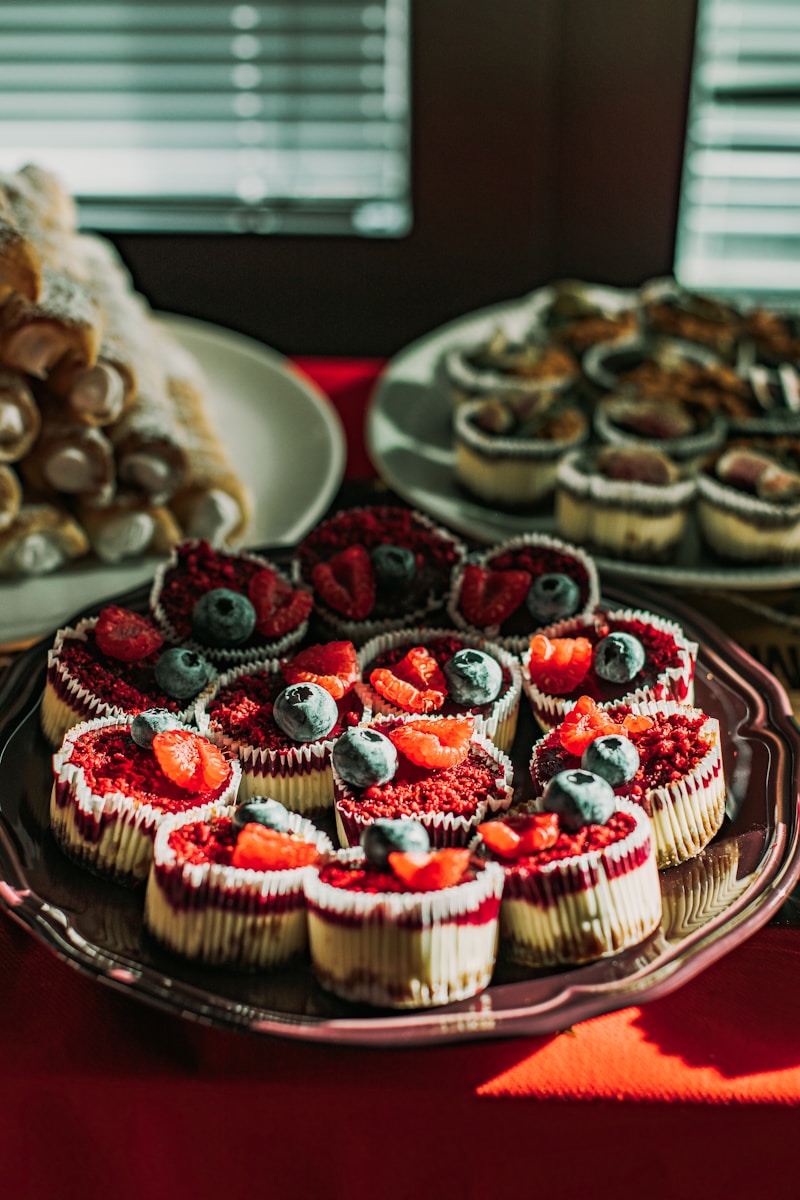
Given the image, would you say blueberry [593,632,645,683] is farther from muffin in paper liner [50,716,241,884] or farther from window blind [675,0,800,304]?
window blind [675,0,800,304]

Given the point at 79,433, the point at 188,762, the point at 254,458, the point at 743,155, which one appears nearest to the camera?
the point at 188,762

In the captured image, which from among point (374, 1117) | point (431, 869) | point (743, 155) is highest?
point (743, 155)

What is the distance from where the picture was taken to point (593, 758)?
136 cm

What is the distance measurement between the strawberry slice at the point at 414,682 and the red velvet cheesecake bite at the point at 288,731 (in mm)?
49

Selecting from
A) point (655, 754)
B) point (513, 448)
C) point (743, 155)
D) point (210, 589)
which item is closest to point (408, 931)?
point (655, 754)

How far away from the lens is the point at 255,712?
153 cm

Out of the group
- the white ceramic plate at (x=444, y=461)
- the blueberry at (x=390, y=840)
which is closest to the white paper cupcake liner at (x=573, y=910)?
the blueberry at (x=390, y=840)

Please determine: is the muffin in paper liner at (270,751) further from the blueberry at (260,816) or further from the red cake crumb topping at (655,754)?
the red cake crumb topping at (655,754)

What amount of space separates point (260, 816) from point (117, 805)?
173 millimetres

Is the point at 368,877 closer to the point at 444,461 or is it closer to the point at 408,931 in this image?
the point at 408,931

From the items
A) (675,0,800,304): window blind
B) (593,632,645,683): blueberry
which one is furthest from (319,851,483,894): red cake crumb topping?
(675,0,800,304): window blind

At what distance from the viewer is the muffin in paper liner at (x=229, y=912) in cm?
122

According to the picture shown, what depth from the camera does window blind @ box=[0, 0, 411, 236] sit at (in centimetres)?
377

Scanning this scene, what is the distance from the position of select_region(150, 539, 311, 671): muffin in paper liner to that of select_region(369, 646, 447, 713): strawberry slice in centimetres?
19
